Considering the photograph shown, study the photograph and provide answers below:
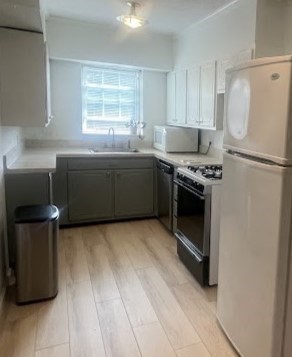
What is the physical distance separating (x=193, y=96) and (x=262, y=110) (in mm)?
2297

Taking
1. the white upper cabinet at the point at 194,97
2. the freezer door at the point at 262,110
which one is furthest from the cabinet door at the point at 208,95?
the freezer door at the point at 262,110

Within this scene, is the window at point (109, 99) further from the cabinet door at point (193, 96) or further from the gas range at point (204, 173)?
the gas range at point (204, 173)

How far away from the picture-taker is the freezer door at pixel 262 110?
1.33m

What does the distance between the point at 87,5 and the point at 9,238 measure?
2.50 m

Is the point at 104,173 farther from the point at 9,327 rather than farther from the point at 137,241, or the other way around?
the point at 9,327

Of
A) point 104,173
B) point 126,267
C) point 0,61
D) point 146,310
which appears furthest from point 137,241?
point 0,61

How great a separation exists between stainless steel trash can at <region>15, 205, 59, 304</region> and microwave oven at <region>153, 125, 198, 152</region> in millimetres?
2103

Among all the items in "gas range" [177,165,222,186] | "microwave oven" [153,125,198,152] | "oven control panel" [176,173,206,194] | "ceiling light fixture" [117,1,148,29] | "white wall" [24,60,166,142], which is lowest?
"oven control panel" [176,173,206,194]

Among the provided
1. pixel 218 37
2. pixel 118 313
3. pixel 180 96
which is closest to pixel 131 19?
pixel 218 37

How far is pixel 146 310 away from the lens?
2.21 m

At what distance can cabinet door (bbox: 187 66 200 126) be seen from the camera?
3.55 m

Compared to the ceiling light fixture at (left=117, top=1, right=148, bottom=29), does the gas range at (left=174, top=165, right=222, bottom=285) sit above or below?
below

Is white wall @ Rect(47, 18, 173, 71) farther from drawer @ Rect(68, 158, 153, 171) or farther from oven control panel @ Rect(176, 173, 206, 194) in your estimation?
oven control panel @ Rect(176, 173, 206, 194)

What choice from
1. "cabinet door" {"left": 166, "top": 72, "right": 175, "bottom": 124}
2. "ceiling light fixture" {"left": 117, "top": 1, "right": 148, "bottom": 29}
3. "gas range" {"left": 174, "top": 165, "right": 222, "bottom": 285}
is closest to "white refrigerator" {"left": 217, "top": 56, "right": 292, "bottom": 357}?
"gas range" {"left": 174, "top": 165, "right": 222, "bottom": 285}
